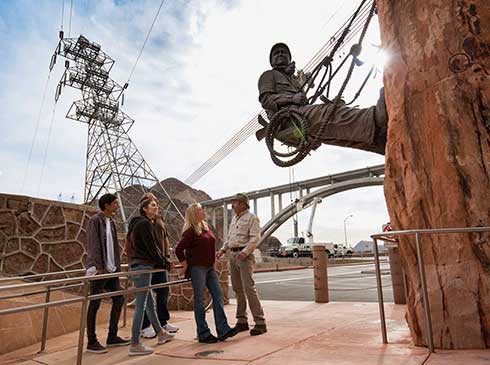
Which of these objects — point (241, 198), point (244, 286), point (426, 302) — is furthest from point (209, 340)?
point (426, 302)

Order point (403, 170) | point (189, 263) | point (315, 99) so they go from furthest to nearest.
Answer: point (315, 99), point (189, 263), point (403, 170)

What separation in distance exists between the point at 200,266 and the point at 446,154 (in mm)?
2236

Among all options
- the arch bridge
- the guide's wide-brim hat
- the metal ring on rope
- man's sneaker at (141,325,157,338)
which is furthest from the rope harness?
the arch bridge

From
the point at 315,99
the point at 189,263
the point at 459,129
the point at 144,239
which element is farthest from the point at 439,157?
the point at 144,239

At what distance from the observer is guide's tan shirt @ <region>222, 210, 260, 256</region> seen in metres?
3.52

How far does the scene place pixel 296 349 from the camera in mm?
2805

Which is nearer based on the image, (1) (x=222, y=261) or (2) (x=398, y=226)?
(2) (x=398, y=226)

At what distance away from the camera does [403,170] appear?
2.89 metres

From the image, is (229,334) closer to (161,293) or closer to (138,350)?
(138,350)

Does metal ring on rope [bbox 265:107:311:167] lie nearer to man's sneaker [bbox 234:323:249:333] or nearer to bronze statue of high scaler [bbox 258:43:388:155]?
bronze statue of high scaler [bbox 258:43:388:155]

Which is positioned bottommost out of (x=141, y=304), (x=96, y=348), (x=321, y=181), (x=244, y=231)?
(x=96, y=348)

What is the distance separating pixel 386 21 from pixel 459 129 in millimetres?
1176

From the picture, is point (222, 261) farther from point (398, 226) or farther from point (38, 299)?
point (398, 226)

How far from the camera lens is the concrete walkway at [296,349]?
7.80 feet
